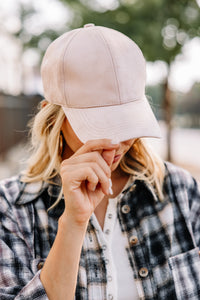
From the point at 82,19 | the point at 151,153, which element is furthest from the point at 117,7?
the point at 151,153

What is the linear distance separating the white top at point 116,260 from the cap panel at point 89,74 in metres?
0.52

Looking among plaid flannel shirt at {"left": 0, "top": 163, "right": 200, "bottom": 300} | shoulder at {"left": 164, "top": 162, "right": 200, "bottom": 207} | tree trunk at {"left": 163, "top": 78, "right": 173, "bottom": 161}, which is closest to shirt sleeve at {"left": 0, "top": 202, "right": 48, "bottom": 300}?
plaid flannel shirt at {"left": 0, "top": 163, "right": 200, "bottom": 300}

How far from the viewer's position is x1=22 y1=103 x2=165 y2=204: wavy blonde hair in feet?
5.93

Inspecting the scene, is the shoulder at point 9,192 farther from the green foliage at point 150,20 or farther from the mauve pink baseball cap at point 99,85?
the green foliage at point 150,20

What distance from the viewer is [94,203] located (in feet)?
4.89

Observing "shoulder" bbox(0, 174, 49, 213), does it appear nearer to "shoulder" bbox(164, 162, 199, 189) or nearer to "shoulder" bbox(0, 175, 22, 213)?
"shoulder" bbox(0, 175, 22, 213)

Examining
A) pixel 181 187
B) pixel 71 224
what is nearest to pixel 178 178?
pixel 181 187

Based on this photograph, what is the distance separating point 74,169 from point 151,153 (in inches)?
26.6

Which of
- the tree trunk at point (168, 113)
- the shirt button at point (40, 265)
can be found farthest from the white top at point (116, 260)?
the tree trunk at point (168, 113)

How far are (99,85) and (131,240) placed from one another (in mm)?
678

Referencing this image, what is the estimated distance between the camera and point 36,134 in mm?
1906

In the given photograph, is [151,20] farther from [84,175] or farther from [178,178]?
[84,175]

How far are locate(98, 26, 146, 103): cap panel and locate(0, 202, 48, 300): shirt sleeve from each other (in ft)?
2.28

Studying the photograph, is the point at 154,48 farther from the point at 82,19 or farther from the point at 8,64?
the point at 8,64
